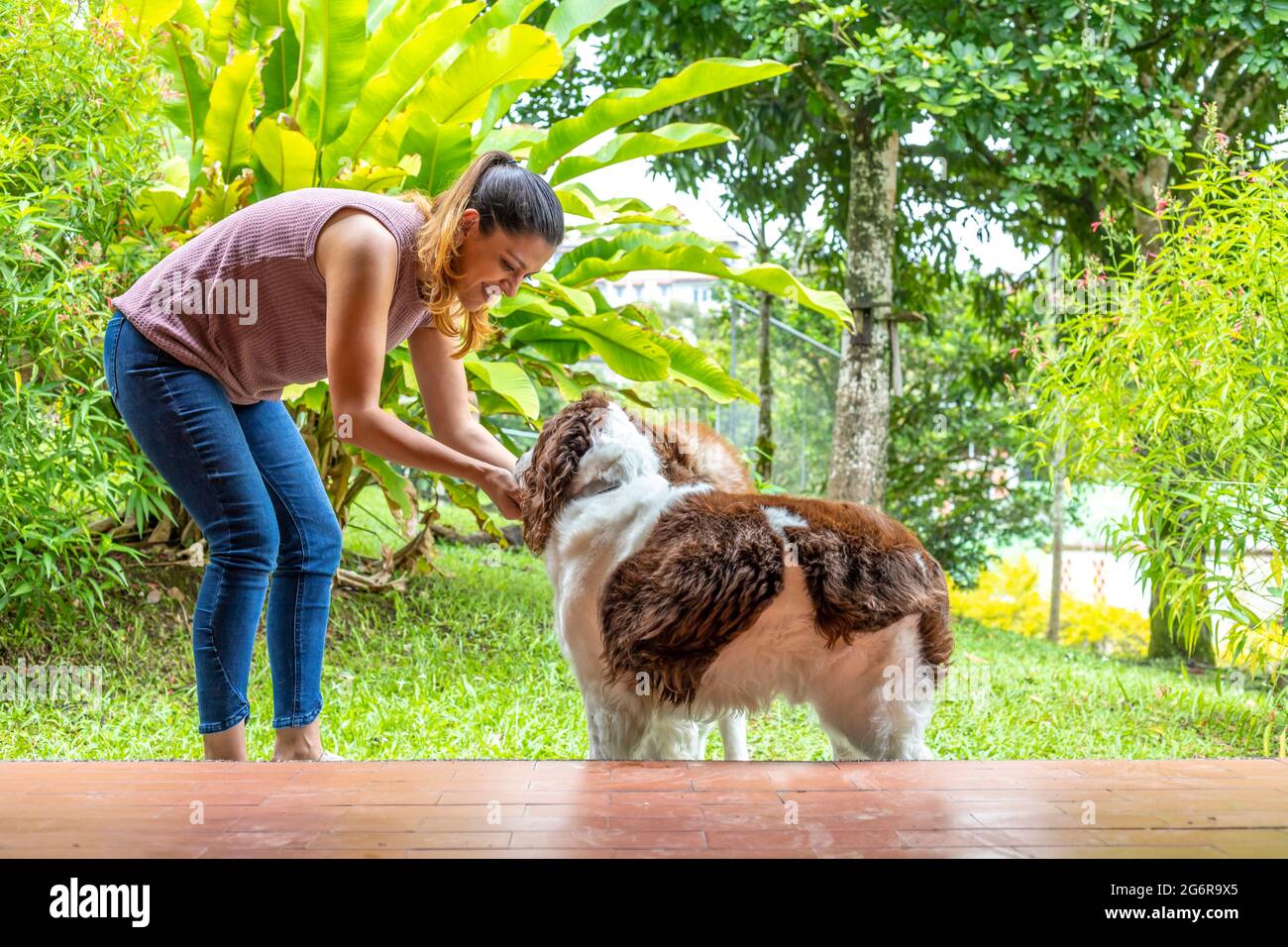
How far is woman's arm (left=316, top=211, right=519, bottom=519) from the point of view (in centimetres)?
145

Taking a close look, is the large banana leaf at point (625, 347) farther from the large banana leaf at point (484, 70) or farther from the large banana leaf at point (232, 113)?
the large banana leaf at point (232, 113)

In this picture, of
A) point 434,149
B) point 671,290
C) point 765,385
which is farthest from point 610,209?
point 671,290

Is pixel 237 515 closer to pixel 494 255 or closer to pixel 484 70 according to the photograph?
pixel 494 255

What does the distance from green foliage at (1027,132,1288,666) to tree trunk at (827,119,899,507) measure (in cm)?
157

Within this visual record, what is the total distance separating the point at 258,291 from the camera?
1550 mm

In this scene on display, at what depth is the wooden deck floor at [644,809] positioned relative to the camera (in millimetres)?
1160

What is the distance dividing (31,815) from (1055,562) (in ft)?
19.4

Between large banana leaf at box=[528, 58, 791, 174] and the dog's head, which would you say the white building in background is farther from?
the dog's head

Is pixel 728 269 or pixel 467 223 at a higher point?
pixel 728 269

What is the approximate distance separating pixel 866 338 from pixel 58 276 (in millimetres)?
3181

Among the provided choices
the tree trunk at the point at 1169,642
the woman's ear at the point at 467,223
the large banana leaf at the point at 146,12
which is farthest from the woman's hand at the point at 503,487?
the tree trunk at the point at 1169,642
